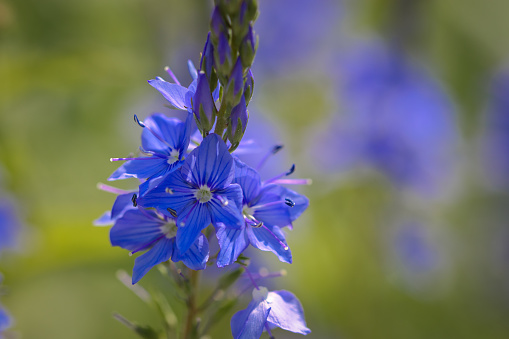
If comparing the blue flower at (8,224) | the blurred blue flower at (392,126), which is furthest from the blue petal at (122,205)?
the blurred blue flower at (392,126)

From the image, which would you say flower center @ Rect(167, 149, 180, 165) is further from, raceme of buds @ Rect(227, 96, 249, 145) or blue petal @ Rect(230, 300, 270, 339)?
blue petal @ Rect(230, 300, 270, 339)

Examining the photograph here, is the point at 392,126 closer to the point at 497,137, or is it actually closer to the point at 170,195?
the point at 497,137

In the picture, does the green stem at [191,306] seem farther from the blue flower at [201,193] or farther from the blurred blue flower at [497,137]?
the blurred blue flower at [497,137]

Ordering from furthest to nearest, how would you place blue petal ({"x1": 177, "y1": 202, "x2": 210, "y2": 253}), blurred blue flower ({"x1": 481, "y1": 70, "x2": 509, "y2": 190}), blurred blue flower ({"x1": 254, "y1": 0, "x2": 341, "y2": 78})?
blurred blue flower ({"x1": 254, "y1": 0, "x2": 341, "y2": 78}), blurred blue flower ({"x1": 481, "y1": 70, "x2": 509, "y2": 190}), blue petal ({"x1": 177, "y1": 202, "x2": 210, "y2": 253})

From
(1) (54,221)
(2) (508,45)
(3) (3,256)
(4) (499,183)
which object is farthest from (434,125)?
(3) (3,256)

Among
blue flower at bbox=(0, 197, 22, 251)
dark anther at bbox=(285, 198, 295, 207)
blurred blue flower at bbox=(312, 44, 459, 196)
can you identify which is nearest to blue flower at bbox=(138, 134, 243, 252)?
dark anther at bbox=(285, 198, 295, 207)

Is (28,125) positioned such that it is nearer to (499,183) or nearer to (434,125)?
(434,125)
